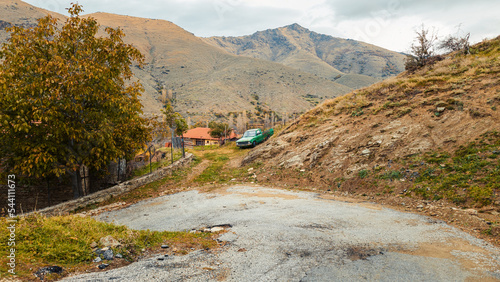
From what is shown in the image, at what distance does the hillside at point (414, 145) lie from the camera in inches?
330

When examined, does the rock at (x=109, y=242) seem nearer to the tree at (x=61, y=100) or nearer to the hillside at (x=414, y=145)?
the tree at (x=61, y=100)

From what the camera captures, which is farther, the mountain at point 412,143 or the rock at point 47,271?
the mountain at point 412,143

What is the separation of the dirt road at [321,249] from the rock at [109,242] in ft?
2.63

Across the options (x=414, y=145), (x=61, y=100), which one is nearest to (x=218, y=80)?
(x=61, y=100)

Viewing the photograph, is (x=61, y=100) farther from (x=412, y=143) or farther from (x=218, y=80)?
(x=218, y=80)

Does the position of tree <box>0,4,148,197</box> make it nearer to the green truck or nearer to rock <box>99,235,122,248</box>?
rock <box>99,235,122,248</box>

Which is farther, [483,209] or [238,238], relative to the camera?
[483,209]

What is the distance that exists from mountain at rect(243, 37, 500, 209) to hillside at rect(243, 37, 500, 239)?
4 centimetres

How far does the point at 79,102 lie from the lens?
11.0m

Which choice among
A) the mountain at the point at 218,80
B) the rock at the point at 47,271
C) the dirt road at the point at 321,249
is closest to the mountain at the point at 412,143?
the dirt road at the point at 321,249

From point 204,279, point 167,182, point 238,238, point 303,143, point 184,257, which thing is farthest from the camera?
point 303,143

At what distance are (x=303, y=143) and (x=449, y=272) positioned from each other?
540 inches

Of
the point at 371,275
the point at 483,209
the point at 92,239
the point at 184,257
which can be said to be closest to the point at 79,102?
the point at 92,239

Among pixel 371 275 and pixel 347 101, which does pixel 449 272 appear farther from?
pixel 347 101
